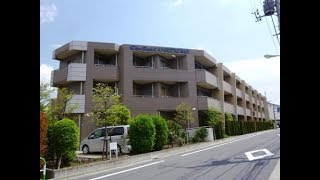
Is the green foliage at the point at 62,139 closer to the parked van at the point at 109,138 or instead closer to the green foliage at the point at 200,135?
the parked van at the point at 109,138

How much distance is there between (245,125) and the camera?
47.1 m

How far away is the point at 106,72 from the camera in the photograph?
32.1 meters

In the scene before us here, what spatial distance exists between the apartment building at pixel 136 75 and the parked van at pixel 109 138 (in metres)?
8.56

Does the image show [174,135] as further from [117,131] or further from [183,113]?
[183,113]

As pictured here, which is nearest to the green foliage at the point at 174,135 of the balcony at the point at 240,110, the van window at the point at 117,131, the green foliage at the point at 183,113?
the van window at the point at 117,131

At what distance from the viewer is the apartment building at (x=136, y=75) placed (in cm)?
3091

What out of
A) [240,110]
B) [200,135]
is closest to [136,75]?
[200,135]

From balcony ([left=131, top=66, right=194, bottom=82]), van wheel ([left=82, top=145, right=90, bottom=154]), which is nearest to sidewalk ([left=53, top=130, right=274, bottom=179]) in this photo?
van wheel ([left=82, top=145, right=90, bottom=154])

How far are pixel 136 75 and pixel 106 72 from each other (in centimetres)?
305
